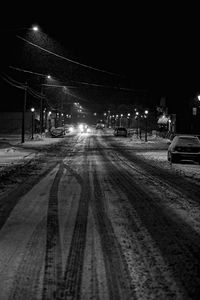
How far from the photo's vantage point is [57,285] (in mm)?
5715

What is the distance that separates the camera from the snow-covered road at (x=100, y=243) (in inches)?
223

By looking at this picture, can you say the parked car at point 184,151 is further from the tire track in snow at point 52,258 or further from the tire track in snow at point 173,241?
the tire track in snow at point 52,258

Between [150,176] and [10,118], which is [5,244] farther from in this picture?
[10,118]

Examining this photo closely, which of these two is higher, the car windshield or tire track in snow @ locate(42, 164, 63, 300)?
the car windshield

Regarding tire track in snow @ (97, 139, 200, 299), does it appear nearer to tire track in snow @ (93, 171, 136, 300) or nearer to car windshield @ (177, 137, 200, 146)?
tire track in snow @ (93, 171, 136, 300)

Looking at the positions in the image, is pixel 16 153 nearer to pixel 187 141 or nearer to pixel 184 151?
pixel 187 141

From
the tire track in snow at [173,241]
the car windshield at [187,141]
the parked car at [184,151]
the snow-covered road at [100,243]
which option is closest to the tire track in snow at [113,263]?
the snow-covered road at [100,243]

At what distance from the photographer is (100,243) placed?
780cm

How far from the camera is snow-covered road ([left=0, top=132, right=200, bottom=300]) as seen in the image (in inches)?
223

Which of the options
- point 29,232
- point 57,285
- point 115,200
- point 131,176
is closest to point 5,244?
point 29,232

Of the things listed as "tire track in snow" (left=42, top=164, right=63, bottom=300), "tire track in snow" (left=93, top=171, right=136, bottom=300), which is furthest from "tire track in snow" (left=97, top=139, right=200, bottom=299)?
"tire track in snow" (left=42, top=164, right=63, bottom=300)

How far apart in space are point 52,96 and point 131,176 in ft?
320

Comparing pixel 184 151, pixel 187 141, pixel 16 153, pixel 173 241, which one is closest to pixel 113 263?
pixel 173 241

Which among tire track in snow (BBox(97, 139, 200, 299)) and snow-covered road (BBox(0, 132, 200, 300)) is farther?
tire track in snow (BBox(97, 139, 200, 299))
